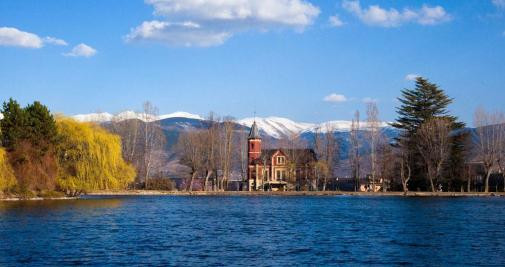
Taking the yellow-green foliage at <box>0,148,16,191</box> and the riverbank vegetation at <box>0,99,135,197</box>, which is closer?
the yellow-green foliage at <box>0,148,16,191</box>

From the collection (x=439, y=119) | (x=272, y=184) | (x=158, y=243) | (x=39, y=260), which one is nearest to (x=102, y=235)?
(x=158, y=243)

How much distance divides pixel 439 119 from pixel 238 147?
44096mm

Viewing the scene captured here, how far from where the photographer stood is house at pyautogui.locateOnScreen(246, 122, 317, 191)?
117m

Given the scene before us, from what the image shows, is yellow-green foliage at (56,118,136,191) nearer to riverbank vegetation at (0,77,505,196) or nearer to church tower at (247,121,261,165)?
riverbank vegetation at (0,77,505,196)

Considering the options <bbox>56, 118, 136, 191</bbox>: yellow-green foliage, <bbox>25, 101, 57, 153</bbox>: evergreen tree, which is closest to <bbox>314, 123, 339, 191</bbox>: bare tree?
<bbox>56, 118, 136, 191</bbox>: yellow-green foliage

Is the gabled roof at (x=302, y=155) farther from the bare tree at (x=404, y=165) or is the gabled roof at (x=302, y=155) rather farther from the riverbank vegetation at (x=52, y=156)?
the riverbank vegetation at (x=52, y=156)

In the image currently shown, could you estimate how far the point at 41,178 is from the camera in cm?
6588

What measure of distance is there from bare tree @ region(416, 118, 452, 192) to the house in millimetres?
23094

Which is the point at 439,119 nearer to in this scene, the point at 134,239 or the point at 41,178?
the point at 41,178

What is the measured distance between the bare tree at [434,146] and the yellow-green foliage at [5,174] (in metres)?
59.4

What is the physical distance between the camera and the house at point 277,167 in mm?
117062

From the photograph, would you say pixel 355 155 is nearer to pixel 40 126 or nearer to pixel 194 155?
pixel 194 155

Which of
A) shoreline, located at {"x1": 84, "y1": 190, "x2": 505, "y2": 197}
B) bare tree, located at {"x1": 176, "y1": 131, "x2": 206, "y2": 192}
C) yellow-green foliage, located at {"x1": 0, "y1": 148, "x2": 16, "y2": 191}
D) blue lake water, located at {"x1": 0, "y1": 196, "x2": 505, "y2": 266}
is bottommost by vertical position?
blue lake water, located at {"x1": 0, "y1": 196, "x2": 505, "y2": 266}

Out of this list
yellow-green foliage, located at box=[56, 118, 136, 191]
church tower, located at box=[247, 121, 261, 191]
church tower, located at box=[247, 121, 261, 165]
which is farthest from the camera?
church tower, located at box=[247, 121, 261, 165]
